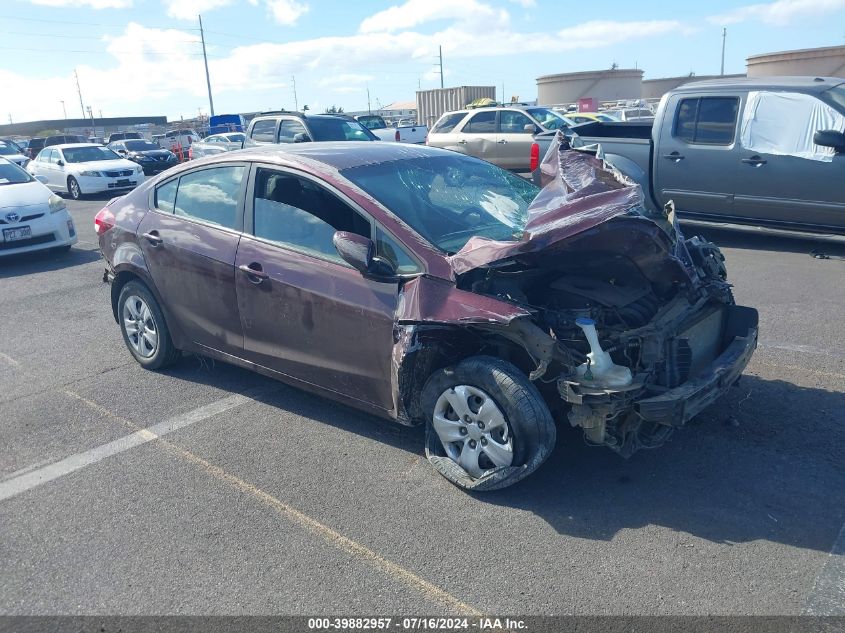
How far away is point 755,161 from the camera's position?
862 centimetres

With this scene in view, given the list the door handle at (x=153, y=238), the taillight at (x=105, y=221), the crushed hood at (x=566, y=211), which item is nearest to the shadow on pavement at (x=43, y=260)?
the taillight at (x=105, y=221)

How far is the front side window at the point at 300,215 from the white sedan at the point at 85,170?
15.5m

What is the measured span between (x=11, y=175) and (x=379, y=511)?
1014cm

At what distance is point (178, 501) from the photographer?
3.77m

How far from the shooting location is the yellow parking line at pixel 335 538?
296 centimetres

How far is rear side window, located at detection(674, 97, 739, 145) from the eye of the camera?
8.88 meters

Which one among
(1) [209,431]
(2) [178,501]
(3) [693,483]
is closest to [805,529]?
(3) [693,483]

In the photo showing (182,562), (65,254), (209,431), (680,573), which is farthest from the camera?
(65,254)

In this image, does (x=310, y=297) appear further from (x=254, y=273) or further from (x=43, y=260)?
(x=43, y=260)

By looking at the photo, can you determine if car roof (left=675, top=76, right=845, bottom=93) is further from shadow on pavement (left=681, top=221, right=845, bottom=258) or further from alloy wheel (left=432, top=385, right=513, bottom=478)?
alloy wheel (left=432, top=385, right=513, bottom=478)

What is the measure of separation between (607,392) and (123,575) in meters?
2.33

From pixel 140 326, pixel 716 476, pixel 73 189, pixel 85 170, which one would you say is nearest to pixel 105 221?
pixel 140 326

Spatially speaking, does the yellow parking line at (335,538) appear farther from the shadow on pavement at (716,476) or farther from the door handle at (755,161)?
the door handle at (755,161)

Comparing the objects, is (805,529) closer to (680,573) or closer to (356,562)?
(680,573)
